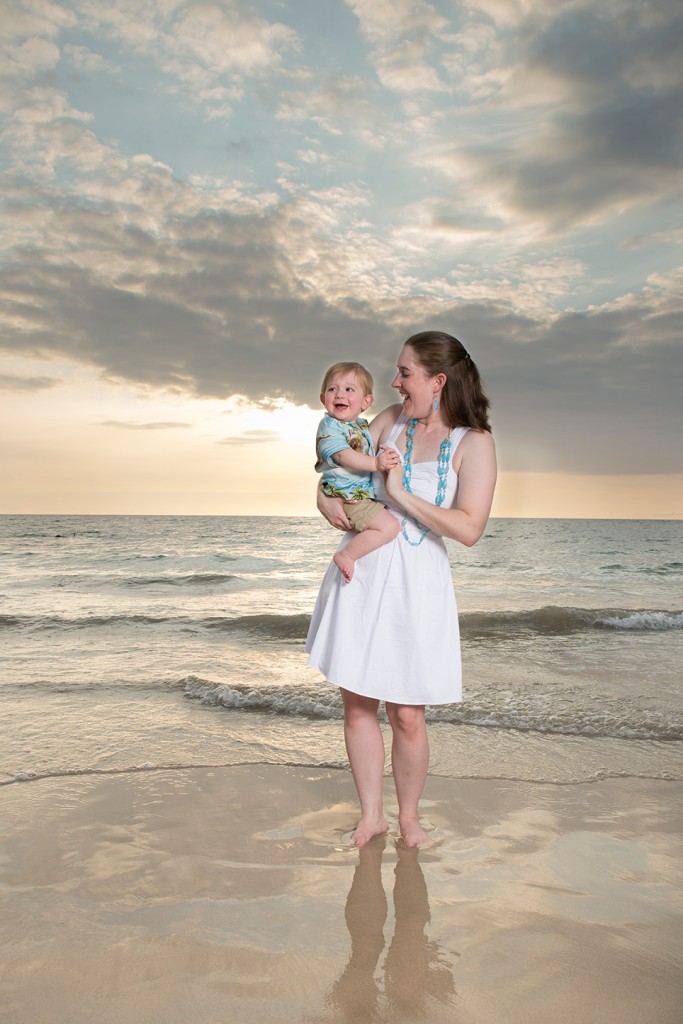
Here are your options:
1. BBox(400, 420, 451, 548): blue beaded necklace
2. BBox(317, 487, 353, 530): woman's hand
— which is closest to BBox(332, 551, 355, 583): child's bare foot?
BBox(317, 487, 353, 530): woman's hand

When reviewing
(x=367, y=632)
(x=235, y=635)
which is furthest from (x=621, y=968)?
(x=235, y=635)

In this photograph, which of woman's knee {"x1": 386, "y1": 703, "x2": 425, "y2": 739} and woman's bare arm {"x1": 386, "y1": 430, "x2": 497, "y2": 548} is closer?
woman's bare arm {"x1": 386, "y1": 430, "x2": 497, "y2": 548}

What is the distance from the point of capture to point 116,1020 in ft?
6.91

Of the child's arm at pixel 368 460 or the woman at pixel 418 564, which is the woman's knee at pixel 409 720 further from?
the child's arm at pixel 368 460

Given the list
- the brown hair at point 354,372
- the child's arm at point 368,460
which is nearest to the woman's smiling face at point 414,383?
the brown hair at point 354,372

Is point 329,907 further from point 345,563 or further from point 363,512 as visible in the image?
point 363,512

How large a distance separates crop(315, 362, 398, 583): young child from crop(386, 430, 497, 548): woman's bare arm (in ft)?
0.40

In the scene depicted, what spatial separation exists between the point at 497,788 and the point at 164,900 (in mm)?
1953

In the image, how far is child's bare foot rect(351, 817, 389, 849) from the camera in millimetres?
3250

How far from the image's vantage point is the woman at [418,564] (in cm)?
304

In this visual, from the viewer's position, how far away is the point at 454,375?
307 centimetres

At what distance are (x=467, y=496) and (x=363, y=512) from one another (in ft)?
1.41

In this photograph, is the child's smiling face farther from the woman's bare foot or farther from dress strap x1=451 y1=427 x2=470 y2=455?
the woman's bare foot

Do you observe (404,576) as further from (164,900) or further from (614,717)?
(614,717)
